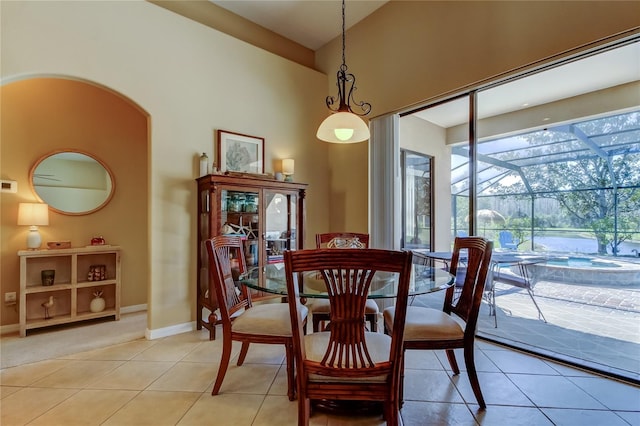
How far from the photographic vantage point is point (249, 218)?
10.8 feet

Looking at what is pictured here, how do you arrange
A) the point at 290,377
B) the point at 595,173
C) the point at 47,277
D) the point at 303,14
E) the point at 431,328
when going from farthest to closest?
the point at 303,14, the point at 47,277, the point at 595,173, the point at 290,377, the point at 431,328

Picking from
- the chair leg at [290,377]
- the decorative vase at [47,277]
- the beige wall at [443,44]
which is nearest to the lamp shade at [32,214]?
the decorative vase at [47,277]

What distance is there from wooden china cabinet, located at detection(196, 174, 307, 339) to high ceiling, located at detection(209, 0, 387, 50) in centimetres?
212

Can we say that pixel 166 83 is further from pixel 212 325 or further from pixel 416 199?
pixel 416 199

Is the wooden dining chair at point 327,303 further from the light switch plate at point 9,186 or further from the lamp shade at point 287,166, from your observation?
the light switch plate at point 9,186

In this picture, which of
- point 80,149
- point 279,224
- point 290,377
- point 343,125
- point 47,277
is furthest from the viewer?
point 279,224

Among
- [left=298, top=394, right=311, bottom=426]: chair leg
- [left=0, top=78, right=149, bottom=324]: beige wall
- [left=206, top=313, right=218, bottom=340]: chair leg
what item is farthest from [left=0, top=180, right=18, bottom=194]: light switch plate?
[left=298, top=394, right=311, bottom=426]: chair leg

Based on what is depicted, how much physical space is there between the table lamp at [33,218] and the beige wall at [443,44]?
3.31 metres

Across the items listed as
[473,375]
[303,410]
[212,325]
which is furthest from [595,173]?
[212,325]

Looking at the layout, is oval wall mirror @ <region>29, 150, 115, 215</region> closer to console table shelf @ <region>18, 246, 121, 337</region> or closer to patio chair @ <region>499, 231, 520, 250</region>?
console table shelf @ <region>18, 246, 121, 337</region>

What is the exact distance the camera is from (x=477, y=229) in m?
2.97

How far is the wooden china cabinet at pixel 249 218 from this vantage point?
2.94 m

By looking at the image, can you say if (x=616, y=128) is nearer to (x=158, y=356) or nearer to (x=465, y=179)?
(x=465, y=179)

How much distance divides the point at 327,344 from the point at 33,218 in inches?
131
